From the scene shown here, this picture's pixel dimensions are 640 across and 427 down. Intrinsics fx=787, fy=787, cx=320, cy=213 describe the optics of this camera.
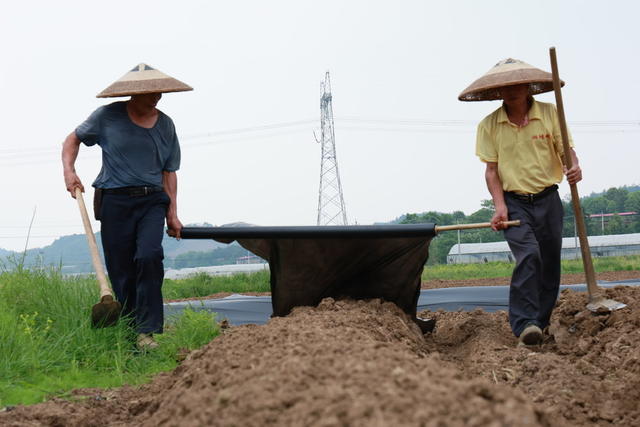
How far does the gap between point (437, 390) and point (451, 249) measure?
4161 cm

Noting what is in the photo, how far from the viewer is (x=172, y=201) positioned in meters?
5.41

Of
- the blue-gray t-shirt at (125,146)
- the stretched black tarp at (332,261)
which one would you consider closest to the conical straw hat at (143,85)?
the blue-gray t-shirt at (125,146)

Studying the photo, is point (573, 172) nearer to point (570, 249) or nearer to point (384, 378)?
point (384, 378)

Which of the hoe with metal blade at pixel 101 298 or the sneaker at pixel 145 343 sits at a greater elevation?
the hoe with metal blade at pixel 101 298

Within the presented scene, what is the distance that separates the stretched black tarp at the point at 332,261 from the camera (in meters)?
5.14

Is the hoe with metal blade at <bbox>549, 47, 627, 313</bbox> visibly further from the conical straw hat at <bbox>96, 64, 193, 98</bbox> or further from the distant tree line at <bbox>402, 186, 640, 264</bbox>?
the distant tree line at <bbox>402, 186, 640, 264</bbox>

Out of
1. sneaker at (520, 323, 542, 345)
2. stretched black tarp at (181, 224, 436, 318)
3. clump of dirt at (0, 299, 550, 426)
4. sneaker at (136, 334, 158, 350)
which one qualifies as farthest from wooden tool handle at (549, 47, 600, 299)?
sneaker at (136, 334, 158, 350)

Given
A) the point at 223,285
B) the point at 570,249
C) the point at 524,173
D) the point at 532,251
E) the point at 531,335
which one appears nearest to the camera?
the point at 531,335

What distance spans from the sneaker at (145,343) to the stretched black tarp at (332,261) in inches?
29.5

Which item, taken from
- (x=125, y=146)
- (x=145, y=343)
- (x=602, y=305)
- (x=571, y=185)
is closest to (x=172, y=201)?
(x=125, y=146)

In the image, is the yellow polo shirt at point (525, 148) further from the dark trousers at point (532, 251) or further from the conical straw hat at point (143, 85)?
the conical straw hat at point (143, 85)

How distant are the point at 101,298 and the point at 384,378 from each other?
309 centimetres

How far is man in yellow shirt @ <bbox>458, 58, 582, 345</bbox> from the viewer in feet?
16.6

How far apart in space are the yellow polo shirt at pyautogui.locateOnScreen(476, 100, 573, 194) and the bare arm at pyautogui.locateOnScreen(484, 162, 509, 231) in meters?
0.04
